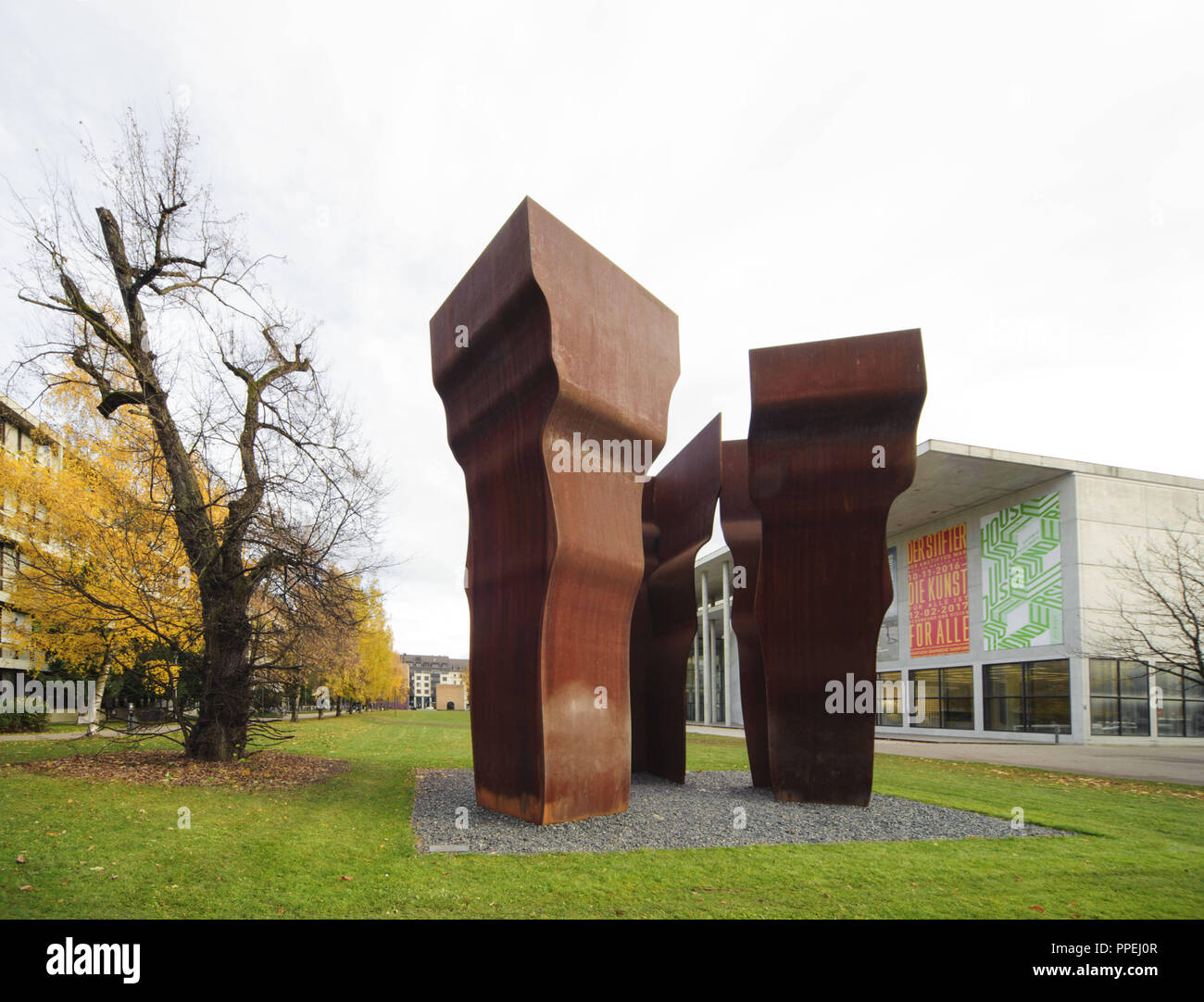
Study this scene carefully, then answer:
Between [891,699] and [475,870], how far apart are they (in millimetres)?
41353

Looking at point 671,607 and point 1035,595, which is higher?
point 671,607

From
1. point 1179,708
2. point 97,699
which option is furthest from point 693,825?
point 1179,708

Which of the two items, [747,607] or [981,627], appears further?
[981,627]

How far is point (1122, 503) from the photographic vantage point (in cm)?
3222

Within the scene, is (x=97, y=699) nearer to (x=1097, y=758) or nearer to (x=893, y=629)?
(x=1097, y=758)

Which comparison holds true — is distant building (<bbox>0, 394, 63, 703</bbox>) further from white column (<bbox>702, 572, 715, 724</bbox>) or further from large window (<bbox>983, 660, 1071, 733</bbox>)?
large window (<bbox>983, 660, 1071, 733</bbox>)

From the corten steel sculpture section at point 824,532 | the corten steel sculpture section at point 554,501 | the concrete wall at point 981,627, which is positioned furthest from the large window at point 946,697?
the corten steel sculpture section at point 554,501

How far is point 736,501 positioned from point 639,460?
167 inches

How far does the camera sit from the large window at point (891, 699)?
4241 centimetres

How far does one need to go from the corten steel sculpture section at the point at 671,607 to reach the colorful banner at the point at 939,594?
2824 cm

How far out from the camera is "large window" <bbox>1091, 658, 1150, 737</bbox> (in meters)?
30.9

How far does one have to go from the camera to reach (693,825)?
31.9 ft

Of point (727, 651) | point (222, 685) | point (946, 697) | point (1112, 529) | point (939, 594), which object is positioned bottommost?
point (946, 697)
